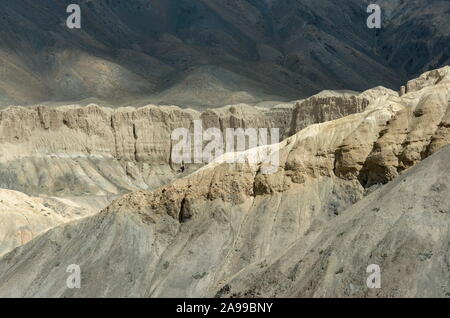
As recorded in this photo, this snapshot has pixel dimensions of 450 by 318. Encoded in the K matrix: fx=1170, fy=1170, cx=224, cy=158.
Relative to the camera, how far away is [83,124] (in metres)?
143

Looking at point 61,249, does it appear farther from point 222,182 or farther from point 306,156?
point 306,156

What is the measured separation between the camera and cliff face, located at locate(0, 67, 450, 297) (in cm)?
4803

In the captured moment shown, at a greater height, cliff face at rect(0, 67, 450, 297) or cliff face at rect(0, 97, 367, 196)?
cliff face at rect(0, 97, 367, 196)

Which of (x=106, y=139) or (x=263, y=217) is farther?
(x=106, y=139)

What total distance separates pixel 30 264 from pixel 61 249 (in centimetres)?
181

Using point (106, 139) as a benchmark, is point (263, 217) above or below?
below

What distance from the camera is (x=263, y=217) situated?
58.9m

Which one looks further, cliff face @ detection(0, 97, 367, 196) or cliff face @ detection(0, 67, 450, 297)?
cliff face @ detection(0, 97, 367, 196)

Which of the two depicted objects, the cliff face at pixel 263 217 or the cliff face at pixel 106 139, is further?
the cliff face at pixel 106 139

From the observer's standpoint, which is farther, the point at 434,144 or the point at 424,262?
the point at 434,144

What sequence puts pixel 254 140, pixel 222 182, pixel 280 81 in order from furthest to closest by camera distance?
pixel 280 81
pixel 254 140
pixel 222 182

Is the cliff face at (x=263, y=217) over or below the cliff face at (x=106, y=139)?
below

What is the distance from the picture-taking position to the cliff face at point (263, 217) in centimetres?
4803

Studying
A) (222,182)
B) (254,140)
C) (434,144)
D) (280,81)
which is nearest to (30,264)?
(222,182)
